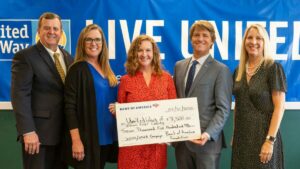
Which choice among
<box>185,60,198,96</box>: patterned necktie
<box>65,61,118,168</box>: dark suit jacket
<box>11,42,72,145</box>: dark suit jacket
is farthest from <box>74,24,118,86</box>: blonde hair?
<box>185,60,198,96</box>: patterned necktie

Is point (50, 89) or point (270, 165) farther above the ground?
point (50, 89)

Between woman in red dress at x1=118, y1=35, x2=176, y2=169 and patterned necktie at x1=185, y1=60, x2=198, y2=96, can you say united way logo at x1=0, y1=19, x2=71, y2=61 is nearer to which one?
woman in red dress at x1=118, y1=35, x2=176, y2=169

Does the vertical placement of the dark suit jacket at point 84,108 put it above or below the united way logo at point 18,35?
below

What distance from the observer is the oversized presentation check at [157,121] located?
2088 millimetres

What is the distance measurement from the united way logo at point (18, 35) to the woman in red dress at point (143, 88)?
1.29 metres

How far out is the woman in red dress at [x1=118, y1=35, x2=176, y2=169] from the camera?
2.16 m

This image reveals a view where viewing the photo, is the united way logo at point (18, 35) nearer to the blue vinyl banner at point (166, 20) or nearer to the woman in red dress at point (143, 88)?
the blue vinyl banner at point (166, 20)

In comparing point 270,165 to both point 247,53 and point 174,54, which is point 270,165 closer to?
point 247,53

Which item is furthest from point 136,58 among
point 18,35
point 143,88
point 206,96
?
point 18,35

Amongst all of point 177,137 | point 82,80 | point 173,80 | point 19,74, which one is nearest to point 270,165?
point 177,137

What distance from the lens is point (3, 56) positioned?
328 centimetres

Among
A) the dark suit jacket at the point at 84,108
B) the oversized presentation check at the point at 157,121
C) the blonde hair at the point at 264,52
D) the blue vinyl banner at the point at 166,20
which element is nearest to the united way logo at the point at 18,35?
the blue vinyl banner at the point at 166,20

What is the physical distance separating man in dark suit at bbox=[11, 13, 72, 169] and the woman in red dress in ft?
1.51

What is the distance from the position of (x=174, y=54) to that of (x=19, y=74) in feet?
5.37
